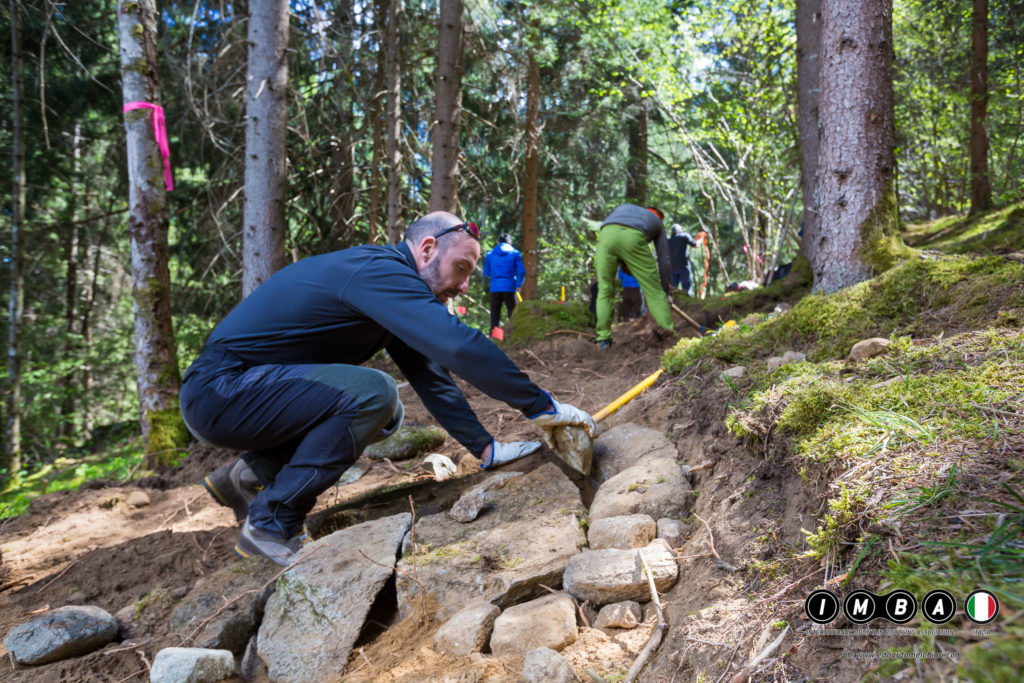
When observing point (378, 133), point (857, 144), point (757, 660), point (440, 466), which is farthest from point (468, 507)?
point (378, 133)

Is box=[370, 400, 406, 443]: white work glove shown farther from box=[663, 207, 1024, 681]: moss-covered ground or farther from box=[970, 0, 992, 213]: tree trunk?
box=[970, 0, 992, 213]: tree trunk

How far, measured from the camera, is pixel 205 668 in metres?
2.32

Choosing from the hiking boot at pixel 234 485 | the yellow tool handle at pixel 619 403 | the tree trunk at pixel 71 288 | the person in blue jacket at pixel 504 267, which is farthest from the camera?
the tree trunk at pixel 71 288

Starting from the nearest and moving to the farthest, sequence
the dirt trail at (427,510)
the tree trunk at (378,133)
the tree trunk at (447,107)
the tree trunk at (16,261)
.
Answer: the dirt trail at (427,510) → the tree trunk at (447,107) → the tree trunk at (16,261) → the tree trunk at (378,133)

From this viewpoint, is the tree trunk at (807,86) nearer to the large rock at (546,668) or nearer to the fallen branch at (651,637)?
the fallen branch at (651,637)

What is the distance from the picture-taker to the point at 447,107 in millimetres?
7672

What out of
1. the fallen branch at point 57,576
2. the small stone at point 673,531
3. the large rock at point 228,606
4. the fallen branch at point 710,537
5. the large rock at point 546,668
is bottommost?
the fallen branch at point 57,576

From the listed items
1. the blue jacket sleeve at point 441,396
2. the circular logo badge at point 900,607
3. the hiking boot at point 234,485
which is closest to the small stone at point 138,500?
the hiking boot at point 234,485

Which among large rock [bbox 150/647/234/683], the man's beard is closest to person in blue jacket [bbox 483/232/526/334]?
the man's beard

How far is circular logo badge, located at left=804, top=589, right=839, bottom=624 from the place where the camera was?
4.52ft

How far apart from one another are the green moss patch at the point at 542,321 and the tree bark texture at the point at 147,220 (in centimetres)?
369

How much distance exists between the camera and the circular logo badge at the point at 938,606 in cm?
111

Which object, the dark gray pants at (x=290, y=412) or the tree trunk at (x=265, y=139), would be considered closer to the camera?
the dark gray pants at (x=290, y=412)

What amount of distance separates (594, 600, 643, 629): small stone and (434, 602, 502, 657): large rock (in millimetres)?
407
